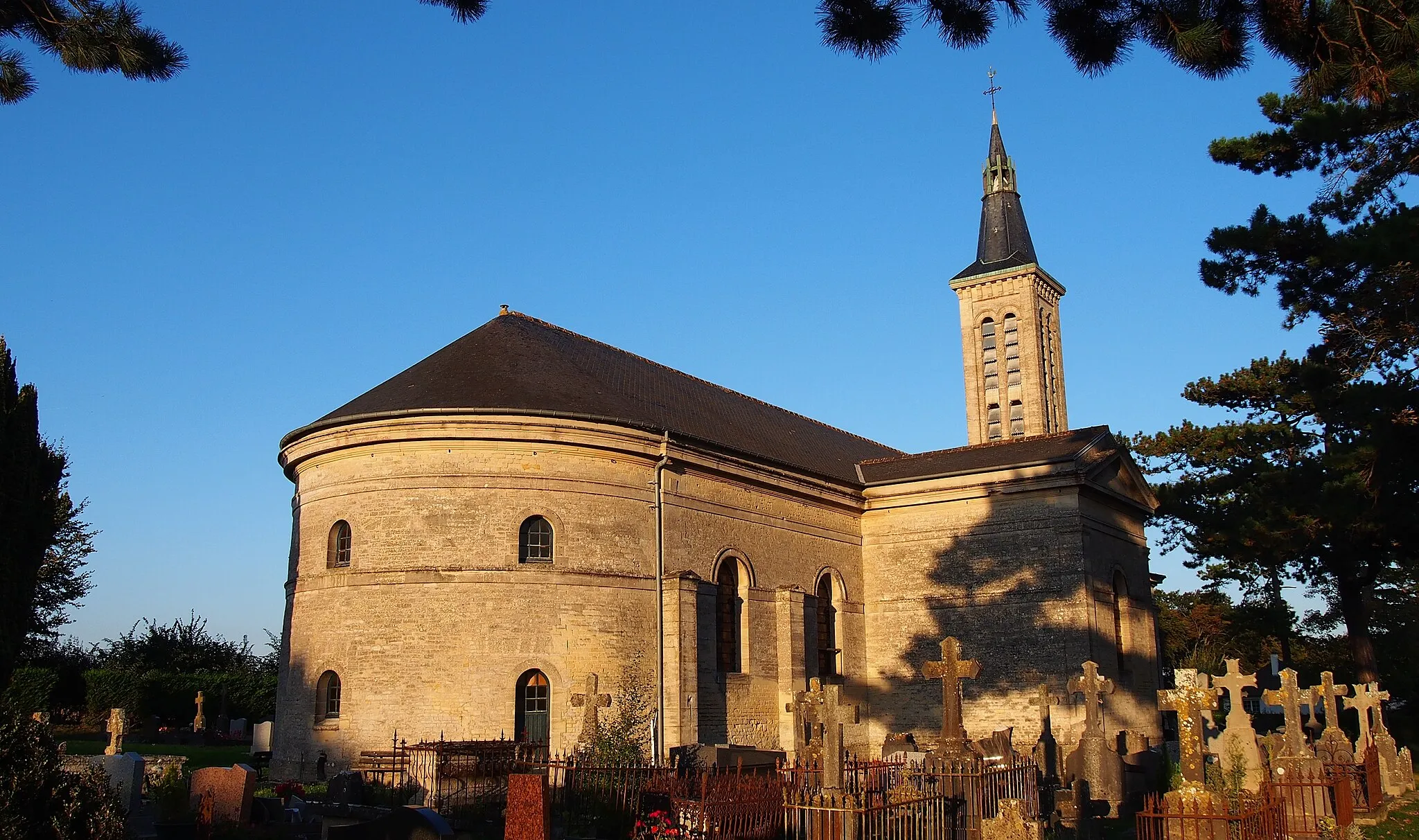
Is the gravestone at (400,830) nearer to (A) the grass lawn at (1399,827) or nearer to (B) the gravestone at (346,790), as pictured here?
(B) the gravestone at (346,790)

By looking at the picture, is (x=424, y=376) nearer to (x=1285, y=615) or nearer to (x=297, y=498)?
(x=297, y=498)

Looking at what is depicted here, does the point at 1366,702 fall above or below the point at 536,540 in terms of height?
below

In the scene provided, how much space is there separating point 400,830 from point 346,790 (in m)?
5.24

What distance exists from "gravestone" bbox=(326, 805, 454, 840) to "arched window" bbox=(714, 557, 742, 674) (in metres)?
12.0

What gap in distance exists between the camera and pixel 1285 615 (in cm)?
3925

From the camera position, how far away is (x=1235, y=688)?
1520cm

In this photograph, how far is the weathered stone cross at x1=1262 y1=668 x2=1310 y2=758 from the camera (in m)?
15.2

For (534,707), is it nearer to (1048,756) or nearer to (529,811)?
(1048,756)

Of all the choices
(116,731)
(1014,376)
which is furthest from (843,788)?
(1014,376)

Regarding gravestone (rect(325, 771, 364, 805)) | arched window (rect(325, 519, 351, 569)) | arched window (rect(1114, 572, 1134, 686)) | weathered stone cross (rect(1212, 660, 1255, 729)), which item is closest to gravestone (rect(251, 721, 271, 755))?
arched window (rect(325, 519, 351, 569))

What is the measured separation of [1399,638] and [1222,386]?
68.6 ft

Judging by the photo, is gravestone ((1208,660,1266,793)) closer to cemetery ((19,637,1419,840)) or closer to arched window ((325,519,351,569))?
cemetery ((19,637,1419,840))

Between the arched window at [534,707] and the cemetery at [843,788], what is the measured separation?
2.28ft

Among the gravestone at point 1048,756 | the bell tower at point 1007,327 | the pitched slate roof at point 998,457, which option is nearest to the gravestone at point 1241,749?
the gravestone at point 1048,756
